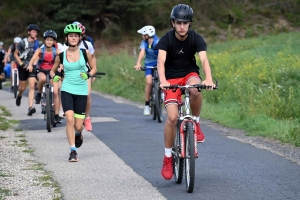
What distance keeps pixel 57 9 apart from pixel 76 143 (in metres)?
41.7

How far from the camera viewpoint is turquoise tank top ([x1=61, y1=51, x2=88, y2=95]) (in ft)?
34.0

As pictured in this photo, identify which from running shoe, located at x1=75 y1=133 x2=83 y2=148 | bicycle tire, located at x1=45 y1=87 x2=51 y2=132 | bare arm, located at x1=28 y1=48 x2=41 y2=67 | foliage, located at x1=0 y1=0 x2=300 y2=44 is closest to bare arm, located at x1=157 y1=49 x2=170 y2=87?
running shoe, located at x1=75 y1=133 x2=83 y2=148

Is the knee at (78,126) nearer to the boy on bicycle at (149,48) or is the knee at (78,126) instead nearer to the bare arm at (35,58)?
the bare arm at (35,58)

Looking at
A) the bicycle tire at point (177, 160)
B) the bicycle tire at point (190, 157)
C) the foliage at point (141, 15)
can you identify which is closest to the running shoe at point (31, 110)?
the bicycle tire at point (177, 160)

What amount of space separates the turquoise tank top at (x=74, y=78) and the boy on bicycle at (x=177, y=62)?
255 cm

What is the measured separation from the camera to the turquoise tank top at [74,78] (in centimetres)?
1035

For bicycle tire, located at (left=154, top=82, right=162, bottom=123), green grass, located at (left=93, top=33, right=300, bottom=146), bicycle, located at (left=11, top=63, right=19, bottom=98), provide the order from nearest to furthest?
green grass, located at (left=93, top=33, right=300, bottom=146) < bicycle tire, located at (left=154, top=82, right=162, bottom=123) < bicycle, located at (left=11, top=63, right=19, bottom=98)

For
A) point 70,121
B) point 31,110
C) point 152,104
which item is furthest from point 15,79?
point 70,121

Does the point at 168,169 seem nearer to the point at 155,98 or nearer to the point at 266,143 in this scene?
the point at 266,143

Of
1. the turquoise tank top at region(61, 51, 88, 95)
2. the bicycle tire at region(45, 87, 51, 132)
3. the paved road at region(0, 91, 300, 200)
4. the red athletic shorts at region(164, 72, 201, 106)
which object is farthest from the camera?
the bicycle tire at region(45, 87, 51, 132)

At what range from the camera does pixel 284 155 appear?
10258mm

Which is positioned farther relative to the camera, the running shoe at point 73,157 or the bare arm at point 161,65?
the running shoe at point 73,157

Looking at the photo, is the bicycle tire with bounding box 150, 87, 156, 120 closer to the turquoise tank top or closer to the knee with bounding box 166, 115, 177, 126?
the turquoise tank top

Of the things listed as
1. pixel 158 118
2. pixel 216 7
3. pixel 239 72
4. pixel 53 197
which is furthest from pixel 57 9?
pixel 53 197
